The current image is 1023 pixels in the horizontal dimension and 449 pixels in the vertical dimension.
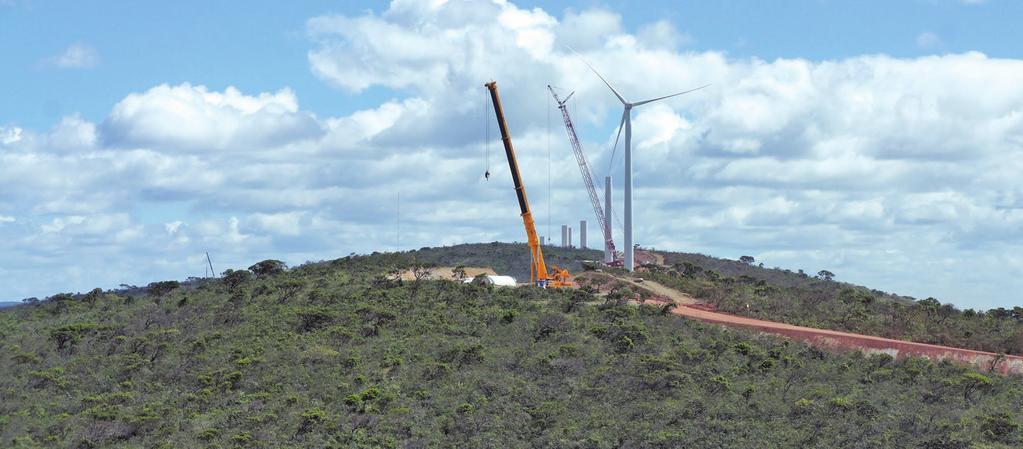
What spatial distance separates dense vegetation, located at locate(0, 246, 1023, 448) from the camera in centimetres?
4388

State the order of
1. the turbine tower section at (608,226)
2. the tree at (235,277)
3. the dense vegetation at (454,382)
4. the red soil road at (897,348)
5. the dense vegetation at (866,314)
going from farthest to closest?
the turbine tower section at (608,226)
the tree at (235,277)
the dense vegetation at (866,314)
the red soil road at (897,348)
the dense vegetation at (454,382)

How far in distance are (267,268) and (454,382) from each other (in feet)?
130

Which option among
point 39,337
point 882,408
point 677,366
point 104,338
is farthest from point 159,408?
point 882,408

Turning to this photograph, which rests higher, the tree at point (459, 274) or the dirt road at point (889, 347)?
the tree at point (459, 274)

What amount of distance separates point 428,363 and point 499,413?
25.2ft

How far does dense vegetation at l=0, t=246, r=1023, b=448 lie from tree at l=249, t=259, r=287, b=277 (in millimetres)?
15114

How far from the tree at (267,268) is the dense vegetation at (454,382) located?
15114 mm

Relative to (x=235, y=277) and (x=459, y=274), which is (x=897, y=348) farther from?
(x=235, y=277)

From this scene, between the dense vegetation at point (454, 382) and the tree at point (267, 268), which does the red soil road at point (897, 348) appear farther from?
the tree at point (267, 268)

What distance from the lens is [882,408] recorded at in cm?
4600

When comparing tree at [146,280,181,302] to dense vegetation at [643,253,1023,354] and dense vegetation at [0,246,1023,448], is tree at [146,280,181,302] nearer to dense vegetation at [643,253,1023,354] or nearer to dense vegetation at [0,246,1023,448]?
dense vegetation at [0,246,1023,448]

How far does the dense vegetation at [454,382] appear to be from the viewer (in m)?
43.9

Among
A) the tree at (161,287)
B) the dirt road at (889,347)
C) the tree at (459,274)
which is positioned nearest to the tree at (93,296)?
the tree at (161,287)

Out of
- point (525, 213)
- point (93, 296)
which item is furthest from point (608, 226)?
point (93, 296)
